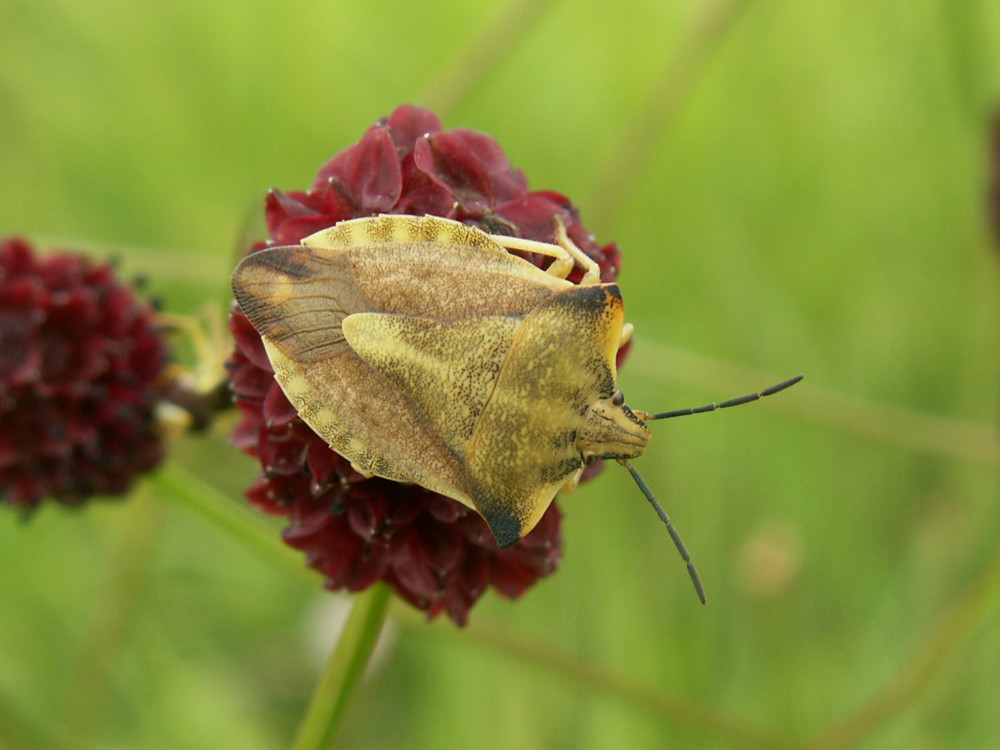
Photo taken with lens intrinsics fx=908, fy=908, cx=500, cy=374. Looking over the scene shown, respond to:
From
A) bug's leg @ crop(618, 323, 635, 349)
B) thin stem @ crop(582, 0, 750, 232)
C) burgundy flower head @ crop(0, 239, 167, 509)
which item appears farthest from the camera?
thin stem @ crop(582, 0, 750, 232)

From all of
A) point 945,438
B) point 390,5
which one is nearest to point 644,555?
point 945,438

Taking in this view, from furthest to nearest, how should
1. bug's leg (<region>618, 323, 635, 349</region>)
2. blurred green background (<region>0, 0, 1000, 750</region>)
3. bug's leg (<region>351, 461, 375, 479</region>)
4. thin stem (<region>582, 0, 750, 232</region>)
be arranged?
1. blurred green background (<region>0, 0, 1000, 750</region>)
2. thin stem (<region>582, 0, 750, 232</region>)
3. bug's leg (<region>618, 323, 635, 349</region>)
4. bug's leg (<region>351, 461, 375, 479</region>)

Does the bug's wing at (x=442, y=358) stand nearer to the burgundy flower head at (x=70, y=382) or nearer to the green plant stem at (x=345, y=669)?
the green plant stem at (x=345, y=669)

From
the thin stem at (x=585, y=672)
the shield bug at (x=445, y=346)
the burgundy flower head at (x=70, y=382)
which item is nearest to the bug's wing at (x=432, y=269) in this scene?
the shield bug at (x=445, y=346)

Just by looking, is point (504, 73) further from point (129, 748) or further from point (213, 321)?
point (129, 748)

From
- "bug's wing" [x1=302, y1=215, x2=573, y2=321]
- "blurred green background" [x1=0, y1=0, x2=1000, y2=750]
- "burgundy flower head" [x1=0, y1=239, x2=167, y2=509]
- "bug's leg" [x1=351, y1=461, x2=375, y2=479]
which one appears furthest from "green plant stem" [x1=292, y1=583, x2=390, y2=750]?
"blurred green background" [x1=0, y1=0, x2=1000, y2=750]

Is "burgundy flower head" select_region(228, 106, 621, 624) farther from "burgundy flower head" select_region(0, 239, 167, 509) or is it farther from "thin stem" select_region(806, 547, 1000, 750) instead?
"thin stem" select_region(806, 547, 1000, 750)

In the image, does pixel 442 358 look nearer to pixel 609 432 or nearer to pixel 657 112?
pixel 609 432
